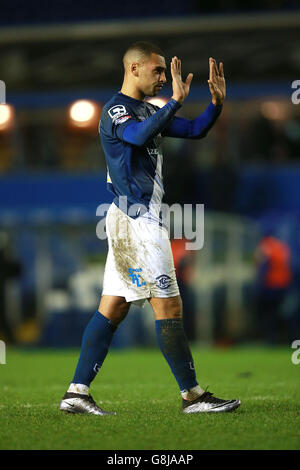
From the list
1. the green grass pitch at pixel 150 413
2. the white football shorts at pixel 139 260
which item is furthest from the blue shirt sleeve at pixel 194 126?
the green grass pitch at pixel 150 413

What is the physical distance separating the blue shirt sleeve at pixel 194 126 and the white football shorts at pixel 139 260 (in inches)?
26.8

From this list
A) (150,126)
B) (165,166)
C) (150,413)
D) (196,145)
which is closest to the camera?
(150,126)

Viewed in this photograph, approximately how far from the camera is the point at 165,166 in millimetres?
19750

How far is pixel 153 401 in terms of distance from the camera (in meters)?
6.78

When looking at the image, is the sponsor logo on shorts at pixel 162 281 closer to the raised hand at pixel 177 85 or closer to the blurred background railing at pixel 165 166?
the raised hand at pixel 177 85

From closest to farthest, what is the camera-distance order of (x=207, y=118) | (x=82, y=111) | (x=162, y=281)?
(x=162, y=281) → (x=207, y=118) → (x=82, y=111)

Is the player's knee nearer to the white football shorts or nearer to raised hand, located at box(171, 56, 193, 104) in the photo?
the white football shorts

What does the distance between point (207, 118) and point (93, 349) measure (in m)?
1.65

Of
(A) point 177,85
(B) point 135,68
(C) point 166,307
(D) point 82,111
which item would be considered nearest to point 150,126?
(A) point 177,85

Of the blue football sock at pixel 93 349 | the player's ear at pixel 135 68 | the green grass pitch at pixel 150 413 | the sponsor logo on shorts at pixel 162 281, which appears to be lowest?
the green grass pitch at pixel 150 413

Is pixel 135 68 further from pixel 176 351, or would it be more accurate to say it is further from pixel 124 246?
pixel 176 351

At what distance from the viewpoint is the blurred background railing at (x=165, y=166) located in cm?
1711

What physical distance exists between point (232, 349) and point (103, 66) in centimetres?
886

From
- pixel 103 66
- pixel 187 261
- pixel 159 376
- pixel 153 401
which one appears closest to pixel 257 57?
pixel 103 66
